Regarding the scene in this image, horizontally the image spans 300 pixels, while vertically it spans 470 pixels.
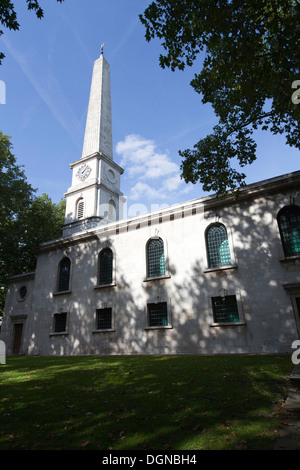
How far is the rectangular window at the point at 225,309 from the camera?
15.8 m

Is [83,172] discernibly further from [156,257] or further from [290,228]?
[290,228]

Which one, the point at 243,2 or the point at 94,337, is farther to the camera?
the point at 94,337

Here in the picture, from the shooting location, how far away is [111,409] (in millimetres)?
6121

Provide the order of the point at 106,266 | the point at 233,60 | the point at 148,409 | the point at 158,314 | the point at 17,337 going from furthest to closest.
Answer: the point at 17,337 → the point at 106,266 → the point at 158,314 → the point at 233,60 → the point at 148,409

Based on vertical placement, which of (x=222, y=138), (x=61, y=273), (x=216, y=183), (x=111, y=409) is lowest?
(x=111, y=409)

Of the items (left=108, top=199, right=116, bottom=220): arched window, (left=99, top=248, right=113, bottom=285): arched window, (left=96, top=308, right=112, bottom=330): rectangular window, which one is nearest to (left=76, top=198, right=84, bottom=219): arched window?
(left=108, top=199, right=116, bottom=220): arched window

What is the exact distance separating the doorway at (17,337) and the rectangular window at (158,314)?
14.4 meters

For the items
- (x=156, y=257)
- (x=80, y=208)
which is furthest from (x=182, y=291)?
(x=80, y=208)

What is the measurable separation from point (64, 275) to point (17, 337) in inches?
314

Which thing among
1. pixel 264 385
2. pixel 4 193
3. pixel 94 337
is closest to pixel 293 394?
pixel 264 385

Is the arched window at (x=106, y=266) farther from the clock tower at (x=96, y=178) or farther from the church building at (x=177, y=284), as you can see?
the clock tower at (x=96, y=178)

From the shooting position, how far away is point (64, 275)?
23.9 m

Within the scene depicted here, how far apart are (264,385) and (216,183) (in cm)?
935

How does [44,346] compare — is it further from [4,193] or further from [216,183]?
[216,183]
